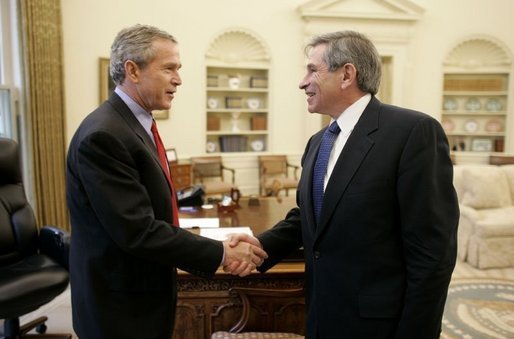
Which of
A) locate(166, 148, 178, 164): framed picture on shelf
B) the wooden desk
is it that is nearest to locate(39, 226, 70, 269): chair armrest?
the wooden desk

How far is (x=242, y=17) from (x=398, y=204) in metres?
5.77

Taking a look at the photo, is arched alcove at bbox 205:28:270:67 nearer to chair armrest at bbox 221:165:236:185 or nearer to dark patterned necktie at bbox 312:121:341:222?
chair armrest at bbox 221:165:236:185

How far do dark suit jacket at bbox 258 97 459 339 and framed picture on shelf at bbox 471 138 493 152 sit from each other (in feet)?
22.5

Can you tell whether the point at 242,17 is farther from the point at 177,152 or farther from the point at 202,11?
the point at 177,152

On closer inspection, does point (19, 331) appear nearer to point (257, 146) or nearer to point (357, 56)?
point (357, 56)

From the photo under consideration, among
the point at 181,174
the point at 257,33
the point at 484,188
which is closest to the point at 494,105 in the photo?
the point at 484,188

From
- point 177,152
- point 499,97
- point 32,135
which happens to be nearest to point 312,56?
point 32,135

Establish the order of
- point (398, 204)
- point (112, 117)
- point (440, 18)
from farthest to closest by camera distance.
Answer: point (440, 18) < point (112, 117) < point (398, 204)

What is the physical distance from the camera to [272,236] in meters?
1.85

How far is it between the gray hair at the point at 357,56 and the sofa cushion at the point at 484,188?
12.4 feet

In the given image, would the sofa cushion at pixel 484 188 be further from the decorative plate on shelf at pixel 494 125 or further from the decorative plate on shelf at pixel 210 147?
the decorative plate on shelf at pixel 210 147

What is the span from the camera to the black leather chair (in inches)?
98.5

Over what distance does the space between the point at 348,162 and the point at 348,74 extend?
29 centimetres

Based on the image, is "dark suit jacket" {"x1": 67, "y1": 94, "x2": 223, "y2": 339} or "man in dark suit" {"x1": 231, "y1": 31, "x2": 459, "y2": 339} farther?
"dark suit jacket" {"x1": 67, "y1": 94, "x2": 223, "y2": 339}
